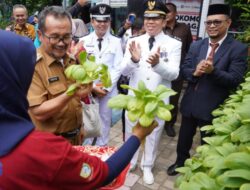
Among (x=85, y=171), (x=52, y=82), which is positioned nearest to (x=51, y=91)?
(x=52, y=82)

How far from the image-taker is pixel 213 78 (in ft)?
9.16

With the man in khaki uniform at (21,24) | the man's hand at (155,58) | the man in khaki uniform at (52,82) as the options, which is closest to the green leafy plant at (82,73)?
the man in khaki uniform at (52,82)

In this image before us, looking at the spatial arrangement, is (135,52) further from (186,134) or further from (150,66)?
(186,134)

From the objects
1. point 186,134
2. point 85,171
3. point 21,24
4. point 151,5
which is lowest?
point 186,134

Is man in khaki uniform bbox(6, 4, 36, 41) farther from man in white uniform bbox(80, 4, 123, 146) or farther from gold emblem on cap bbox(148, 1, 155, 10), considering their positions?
gold emblem on cap bbox(148, 1, 155, 10)

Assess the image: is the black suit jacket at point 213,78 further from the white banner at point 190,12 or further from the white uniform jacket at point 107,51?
the white banner at point 190,12

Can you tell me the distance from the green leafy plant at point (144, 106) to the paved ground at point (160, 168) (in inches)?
78.3

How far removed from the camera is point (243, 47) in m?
2.82

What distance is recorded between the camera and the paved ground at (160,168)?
131 inches

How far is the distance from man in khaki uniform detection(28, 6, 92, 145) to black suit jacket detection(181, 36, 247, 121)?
138 centimetres

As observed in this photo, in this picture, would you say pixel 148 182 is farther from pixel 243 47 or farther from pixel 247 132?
pixel 247 132

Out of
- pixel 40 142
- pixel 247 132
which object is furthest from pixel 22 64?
pixel 247 132

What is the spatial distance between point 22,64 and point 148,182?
260 cm

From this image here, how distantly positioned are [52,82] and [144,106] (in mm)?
816
